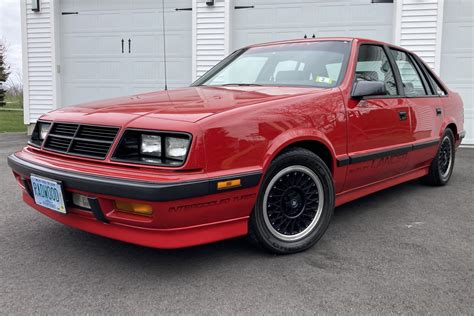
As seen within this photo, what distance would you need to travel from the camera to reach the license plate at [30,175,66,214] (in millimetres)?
2379

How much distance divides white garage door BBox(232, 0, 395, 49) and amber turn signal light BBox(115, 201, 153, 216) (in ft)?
21.7

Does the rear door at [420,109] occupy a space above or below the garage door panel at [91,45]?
below

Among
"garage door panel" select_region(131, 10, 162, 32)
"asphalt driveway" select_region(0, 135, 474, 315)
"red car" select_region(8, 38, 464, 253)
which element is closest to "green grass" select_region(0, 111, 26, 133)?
"garage door panel" select_region(131, 10, 162, 32)

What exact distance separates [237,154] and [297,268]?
30.1 inches

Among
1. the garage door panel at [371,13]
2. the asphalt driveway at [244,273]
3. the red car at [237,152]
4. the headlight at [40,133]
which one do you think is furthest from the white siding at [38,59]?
the headlight at [40,133]

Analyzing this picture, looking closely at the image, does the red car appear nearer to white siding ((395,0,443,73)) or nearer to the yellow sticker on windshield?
the yellow sticker on windshield

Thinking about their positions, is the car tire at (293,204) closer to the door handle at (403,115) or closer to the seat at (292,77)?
the seat at (292,77)

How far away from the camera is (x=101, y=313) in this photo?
1987mm

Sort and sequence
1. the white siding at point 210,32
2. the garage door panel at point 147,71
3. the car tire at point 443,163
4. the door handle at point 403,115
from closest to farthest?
the door handle at point 403,115, the car tire at point 443,163, the white siding at point 210,32, the garage door panel at point 147,71

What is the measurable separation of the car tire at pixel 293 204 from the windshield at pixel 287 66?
2.30ft

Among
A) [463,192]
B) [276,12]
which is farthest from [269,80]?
[276,12]

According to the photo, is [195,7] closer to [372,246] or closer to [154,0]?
[154,0]

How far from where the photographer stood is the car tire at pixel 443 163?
179 inches

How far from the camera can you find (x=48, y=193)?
2.46m
